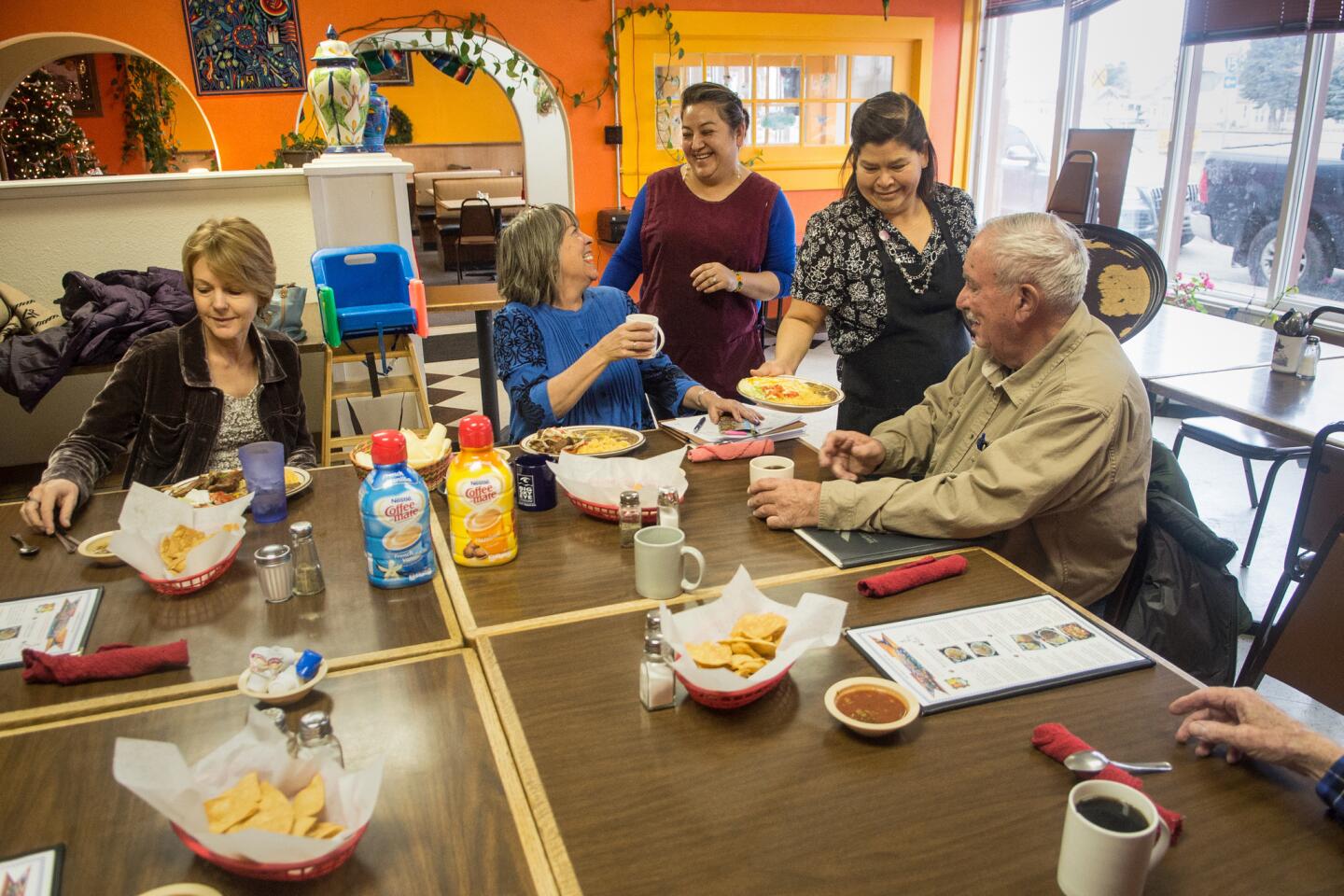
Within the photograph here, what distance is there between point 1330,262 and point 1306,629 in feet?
15.8

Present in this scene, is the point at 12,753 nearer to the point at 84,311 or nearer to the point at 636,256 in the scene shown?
the point at 636,256

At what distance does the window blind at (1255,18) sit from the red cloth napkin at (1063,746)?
5.20 meters

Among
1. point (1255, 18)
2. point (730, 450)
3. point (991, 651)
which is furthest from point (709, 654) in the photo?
point (1255, 18)

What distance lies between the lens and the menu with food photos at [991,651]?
1.31 meters

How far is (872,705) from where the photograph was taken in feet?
4.11

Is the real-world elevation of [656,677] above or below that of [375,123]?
below

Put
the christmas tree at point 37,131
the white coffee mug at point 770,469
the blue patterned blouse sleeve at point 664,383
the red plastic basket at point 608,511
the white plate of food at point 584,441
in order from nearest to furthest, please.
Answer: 1. the red plastic basket at point 608,511
2. the white coffee mug at point 770,469
3. the white plate of food at point 584,441
4. the blue patterned blouse sleeve at point 664,383
5. the christmas tree at point 37,131

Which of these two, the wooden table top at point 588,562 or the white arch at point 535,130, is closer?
the wooden table top at point 588,562

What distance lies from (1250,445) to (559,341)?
8.17 ft

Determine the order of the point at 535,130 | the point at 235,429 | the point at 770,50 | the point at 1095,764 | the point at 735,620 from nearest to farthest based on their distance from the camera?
the point at 1095,764
the point at 735,620
the point at 235,429
the point at 535,130
the point at 770,50

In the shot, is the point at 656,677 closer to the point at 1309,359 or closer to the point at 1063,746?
the point at 1063,746

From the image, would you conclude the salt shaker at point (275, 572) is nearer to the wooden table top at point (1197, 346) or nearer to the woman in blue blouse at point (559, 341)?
the woman in blue blouse at point (559, 341)

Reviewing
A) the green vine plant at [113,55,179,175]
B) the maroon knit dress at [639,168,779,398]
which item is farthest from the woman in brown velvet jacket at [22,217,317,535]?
the green vine plant at [113,55,179,175]

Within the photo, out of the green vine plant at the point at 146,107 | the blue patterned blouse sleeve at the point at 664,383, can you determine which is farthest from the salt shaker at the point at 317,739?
the green vine plant at the point at 146,107
